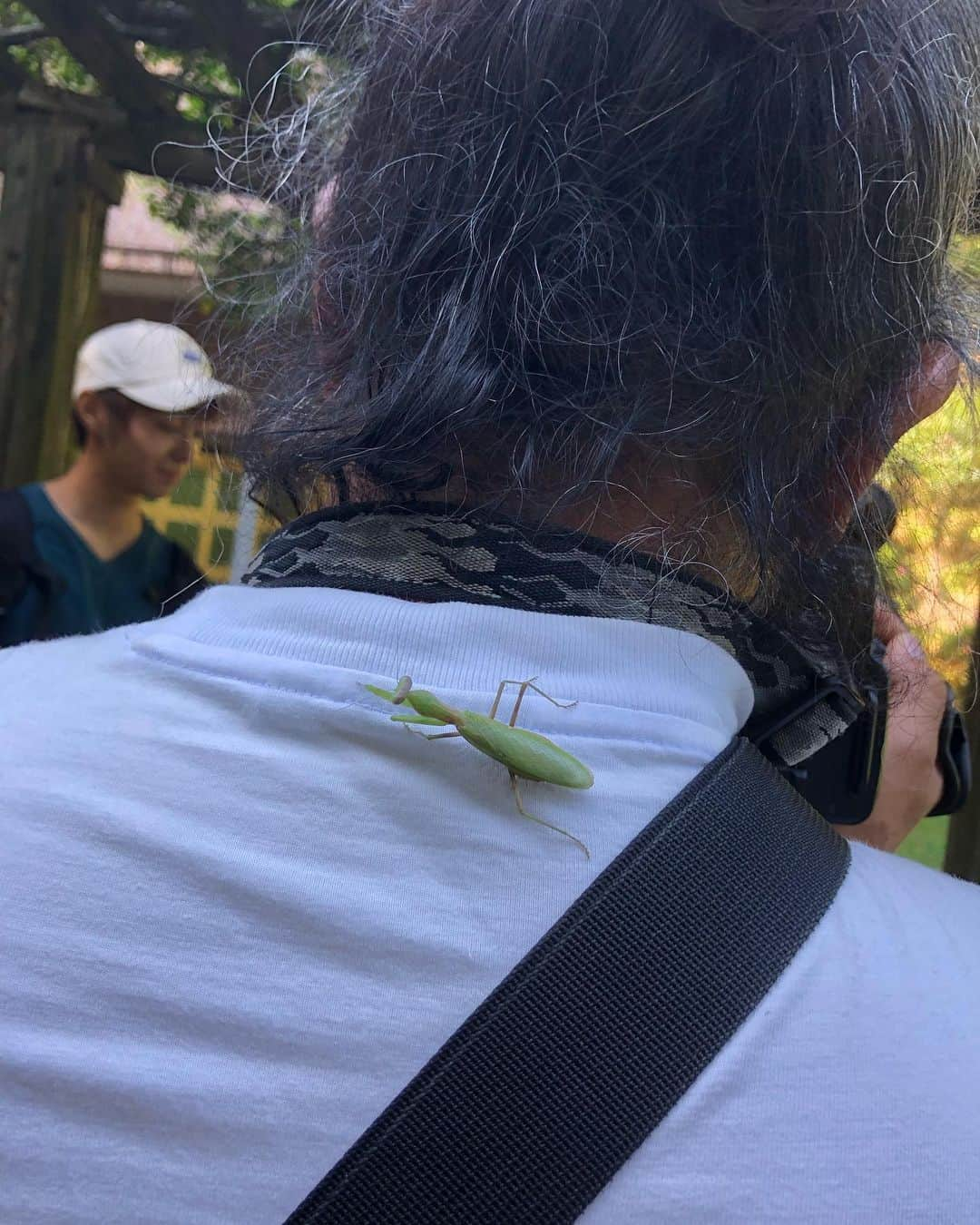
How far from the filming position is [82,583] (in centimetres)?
290

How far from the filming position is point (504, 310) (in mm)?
875

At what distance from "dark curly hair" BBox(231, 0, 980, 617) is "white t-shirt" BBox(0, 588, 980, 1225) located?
183 millimetres

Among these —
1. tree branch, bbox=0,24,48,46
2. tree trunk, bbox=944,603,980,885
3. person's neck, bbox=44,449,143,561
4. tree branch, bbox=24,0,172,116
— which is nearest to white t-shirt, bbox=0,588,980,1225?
tree trunk, bbox=944,603,980,885

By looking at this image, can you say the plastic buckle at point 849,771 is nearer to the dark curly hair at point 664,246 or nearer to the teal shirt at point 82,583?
the dark curly hair at point 664,246

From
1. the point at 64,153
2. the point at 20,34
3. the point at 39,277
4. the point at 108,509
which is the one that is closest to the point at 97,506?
the point at 108,509

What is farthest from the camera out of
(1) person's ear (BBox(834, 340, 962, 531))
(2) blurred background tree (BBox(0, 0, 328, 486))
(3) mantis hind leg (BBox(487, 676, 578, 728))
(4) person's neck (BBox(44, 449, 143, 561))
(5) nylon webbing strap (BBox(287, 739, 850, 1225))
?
(2) blurred background tree (BBox(0, 0, 328, 486))

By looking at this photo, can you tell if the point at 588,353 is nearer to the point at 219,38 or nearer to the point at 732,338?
the point at 732,338

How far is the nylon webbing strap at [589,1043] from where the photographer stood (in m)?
0.63

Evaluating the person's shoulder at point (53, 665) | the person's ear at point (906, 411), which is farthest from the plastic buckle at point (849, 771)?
the person's shoulder at point (53, 665)

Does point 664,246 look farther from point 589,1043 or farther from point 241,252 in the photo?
point 241,252

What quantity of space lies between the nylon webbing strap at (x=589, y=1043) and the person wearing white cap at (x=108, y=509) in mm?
2258

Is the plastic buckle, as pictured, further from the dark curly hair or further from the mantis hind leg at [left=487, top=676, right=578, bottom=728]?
the mantis hind leg at [left=487, top=676, right=578, bottom=728]

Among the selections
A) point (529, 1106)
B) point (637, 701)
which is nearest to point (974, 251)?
point (637, 701)

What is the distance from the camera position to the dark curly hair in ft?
2.70
